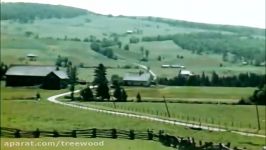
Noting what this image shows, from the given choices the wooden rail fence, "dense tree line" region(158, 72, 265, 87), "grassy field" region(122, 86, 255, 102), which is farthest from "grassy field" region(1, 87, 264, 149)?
"dense tree line" region(158, 72, 265, 87)

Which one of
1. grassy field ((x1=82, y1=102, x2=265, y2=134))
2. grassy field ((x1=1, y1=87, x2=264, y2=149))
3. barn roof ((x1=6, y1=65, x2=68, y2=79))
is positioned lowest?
barn roof ((x1=6, y1=65, x2=68, y2=79))

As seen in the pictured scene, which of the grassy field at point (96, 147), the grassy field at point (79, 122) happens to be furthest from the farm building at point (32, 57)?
the grassy field at point (96, 147)

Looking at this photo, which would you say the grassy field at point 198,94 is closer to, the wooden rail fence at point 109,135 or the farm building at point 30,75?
the farm building at point 30,75

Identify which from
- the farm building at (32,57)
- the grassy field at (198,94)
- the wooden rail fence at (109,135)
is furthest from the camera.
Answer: the farm building at (32,57)

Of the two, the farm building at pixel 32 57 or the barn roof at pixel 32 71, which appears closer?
the barn roof at pixel 32 71

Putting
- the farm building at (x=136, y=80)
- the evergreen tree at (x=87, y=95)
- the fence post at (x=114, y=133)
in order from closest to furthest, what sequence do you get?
the fence post at (x=114, y=133) → the evergreen tree at (x=87, y=95) → the farm building at (x=136, y=80)

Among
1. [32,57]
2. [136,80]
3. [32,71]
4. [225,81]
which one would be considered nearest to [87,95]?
[32,71]

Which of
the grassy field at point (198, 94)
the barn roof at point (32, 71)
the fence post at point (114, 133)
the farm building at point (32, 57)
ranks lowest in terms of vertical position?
the farm building at point (32, 57)

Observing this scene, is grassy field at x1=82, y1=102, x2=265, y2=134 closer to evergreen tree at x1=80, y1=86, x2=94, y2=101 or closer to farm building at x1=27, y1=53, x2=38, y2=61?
evergreen tree at x1=80, y1=86, x2=94, y2=101

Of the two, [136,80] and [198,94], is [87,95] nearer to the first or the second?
[198,94]

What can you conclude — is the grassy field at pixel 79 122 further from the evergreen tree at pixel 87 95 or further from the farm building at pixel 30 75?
the farm building at pixel 30 75

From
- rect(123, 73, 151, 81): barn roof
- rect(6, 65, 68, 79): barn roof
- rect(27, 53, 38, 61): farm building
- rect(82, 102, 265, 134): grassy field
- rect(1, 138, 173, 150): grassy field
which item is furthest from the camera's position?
rect(27, 53, 38, 61): farm building

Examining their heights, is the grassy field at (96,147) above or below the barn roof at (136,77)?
above

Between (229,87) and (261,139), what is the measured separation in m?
69.0
